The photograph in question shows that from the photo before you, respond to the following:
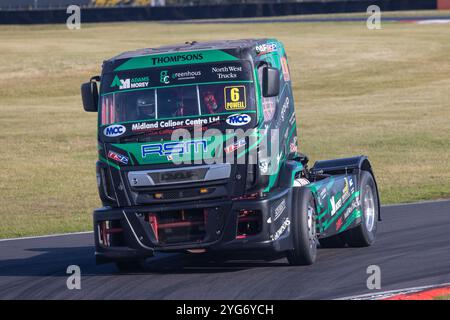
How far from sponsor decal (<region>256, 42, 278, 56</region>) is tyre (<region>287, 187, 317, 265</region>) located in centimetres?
160

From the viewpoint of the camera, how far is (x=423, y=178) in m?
22.0

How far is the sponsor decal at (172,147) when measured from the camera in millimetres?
11555

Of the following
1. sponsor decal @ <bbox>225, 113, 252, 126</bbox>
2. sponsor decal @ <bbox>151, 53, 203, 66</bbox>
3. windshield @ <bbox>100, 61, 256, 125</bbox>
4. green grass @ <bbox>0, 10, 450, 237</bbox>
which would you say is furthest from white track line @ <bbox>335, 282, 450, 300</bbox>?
green grass @ <bbox>0, 10, 450, 237</bbox>

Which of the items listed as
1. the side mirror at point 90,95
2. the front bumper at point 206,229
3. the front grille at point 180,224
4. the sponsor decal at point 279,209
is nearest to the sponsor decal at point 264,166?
the front bumper at point 206,229

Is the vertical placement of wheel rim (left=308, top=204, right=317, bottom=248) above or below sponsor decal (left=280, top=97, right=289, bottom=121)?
below

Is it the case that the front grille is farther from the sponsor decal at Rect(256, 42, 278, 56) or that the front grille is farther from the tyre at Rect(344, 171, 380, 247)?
the tyre at Rect(344, 171, 380, 247)

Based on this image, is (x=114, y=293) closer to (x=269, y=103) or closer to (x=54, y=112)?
(x=269, y=103)

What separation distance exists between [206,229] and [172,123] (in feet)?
4.05

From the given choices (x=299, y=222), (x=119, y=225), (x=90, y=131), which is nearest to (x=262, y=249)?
(x=299, y=222)

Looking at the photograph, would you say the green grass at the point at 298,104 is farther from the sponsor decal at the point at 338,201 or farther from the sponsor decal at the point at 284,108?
the sponsor decal at the point at 284,108

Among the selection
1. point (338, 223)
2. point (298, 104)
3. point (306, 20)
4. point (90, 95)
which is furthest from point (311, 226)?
point (306, 20)

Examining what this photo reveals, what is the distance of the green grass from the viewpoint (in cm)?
2148

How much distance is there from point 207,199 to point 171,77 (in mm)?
1454

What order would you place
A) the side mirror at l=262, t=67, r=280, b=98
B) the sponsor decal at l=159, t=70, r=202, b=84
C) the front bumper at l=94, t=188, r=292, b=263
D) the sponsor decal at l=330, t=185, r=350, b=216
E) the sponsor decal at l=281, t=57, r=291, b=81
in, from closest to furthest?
the front bumper at l=94, t=188, r=292, b=263, the side mirror at l=262, t=67, r=280, b=98, the sponsor decal at l=159, t=70, r=202, b=84, the sponsor decal at l=281, t=57, r=291, b=81, the sponsor decal at l=330, t=185, r=350, b=216
